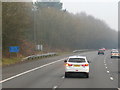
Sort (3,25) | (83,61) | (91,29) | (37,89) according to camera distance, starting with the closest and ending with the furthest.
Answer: (37,89) → (83,61) → (3,25) → (91,29)

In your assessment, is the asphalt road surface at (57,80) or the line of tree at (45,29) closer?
the asphalt road surface at (57,80)

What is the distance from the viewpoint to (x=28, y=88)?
1911cm

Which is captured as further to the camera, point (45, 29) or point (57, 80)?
point (45, 29)

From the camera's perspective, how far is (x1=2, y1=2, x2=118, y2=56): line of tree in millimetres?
55000

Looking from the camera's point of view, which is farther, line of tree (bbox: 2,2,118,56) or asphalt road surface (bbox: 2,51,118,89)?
line of tree (bbox: 2,2,118,56)

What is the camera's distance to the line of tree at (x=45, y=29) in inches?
2165

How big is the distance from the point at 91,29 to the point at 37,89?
159060 millimetres

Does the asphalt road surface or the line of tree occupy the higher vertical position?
the line of tree

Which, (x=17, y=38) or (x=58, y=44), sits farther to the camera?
(x=58, y=44)

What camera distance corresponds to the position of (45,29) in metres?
108

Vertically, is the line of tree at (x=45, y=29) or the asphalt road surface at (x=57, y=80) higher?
the line of tree at (x=45, y=29)

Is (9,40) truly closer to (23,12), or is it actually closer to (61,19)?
(23,12)

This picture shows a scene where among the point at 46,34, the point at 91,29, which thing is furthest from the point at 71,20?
the point at 91,29

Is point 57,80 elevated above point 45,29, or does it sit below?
below
